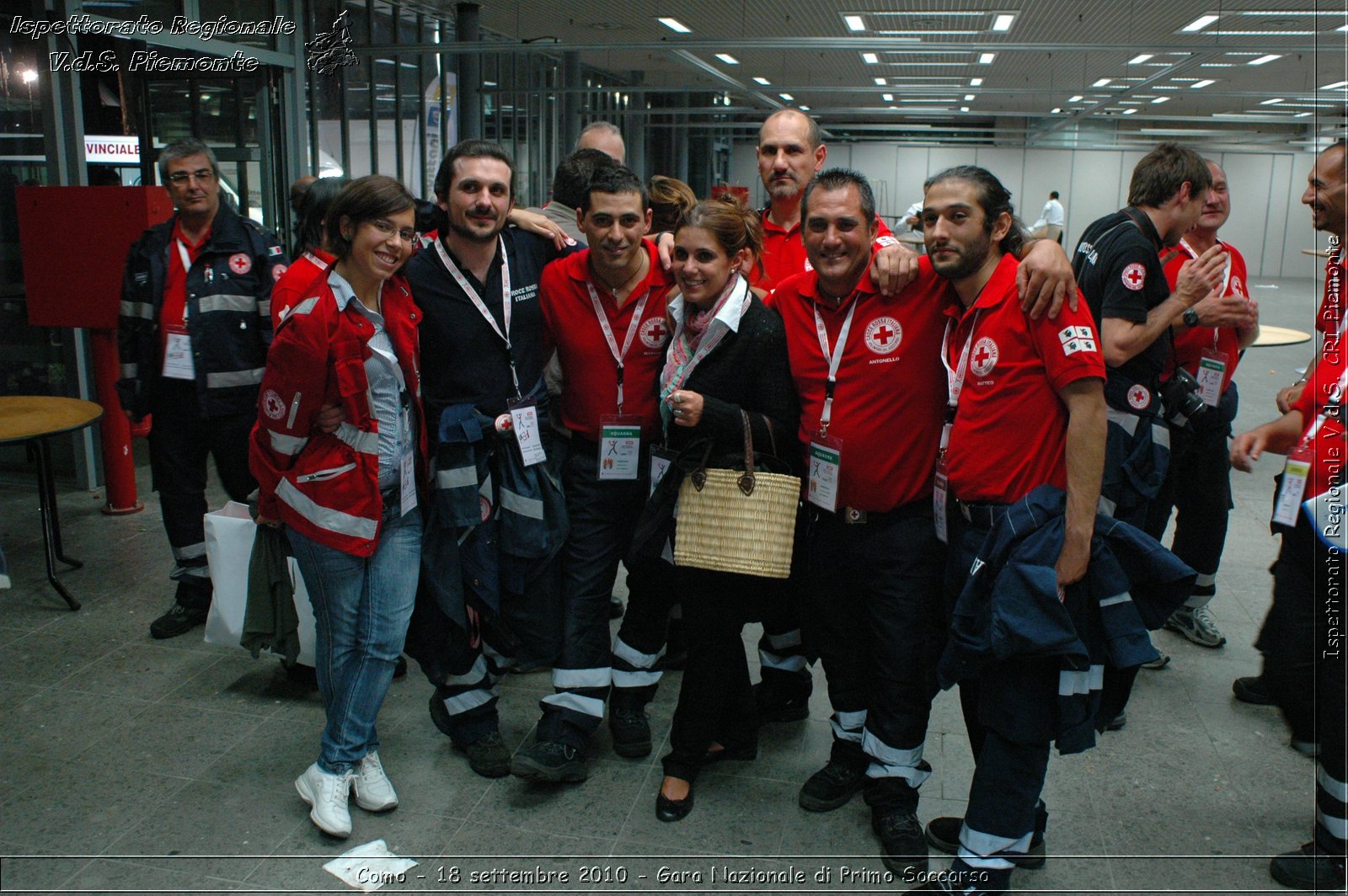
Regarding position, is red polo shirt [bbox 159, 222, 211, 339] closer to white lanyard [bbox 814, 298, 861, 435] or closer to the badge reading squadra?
the badge reading squadra

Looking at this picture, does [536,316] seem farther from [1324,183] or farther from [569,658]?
[1324,183]

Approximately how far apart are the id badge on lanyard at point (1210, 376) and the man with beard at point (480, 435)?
2.30 meters

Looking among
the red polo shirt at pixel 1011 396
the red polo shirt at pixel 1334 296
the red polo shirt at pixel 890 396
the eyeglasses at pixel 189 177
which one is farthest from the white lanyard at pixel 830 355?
the eyeglasses at pixel 189 177

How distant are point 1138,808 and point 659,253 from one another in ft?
6.61

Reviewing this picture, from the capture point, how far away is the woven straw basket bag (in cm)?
251

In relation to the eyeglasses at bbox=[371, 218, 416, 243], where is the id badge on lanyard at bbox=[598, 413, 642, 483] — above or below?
below

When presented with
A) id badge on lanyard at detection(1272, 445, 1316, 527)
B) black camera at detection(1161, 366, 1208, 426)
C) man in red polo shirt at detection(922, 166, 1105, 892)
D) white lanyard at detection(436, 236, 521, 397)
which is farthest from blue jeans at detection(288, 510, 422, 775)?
black camera at detection(1161, 366, 1208, 426)

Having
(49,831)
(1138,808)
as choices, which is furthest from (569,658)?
(1138,808)

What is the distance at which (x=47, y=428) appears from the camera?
3.74 metres

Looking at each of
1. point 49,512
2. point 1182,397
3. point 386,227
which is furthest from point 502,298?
point 49,512

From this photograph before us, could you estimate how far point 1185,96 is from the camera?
1670 cm

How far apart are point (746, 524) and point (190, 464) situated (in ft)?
A: 7.98

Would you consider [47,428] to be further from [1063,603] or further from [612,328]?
[1063,603]

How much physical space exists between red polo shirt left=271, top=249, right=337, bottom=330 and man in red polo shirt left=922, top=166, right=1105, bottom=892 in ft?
4.85
